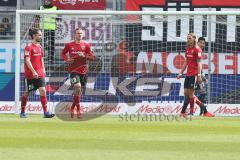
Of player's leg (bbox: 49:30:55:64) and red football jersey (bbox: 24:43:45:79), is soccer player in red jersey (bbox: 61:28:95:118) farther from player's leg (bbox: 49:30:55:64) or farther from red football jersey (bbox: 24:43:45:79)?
player's leg (bbox: 49:30:55:64)

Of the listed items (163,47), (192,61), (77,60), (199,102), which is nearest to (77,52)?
(77,60)

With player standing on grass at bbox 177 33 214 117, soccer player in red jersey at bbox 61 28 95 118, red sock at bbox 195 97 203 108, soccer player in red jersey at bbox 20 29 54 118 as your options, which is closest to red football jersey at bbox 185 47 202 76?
player standing on grass at bbox 177 33 214 117

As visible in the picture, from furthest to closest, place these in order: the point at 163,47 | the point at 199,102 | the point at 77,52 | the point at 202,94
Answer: the point at 163,47
the point at 202,94
the point at 199,102
the point at 77,52

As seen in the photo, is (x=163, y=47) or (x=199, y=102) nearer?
(x=199, y=102)

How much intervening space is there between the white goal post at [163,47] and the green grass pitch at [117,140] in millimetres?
4355

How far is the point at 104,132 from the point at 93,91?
295 inches

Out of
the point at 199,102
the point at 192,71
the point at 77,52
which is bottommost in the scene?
the point at 199,102

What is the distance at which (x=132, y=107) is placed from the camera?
65.3 feet

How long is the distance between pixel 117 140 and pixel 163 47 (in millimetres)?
9997

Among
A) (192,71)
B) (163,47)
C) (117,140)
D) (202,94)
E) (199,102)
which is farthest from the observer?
(163,47)

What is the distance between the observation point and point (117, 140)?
1127 cm

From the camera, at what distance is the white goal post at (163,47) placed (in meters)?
19.8

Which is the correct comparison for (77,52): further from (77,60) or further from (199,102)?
(199,102)

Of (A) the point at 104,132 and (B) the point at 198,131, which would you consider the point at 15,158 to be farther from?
(B) the point at 198,131
